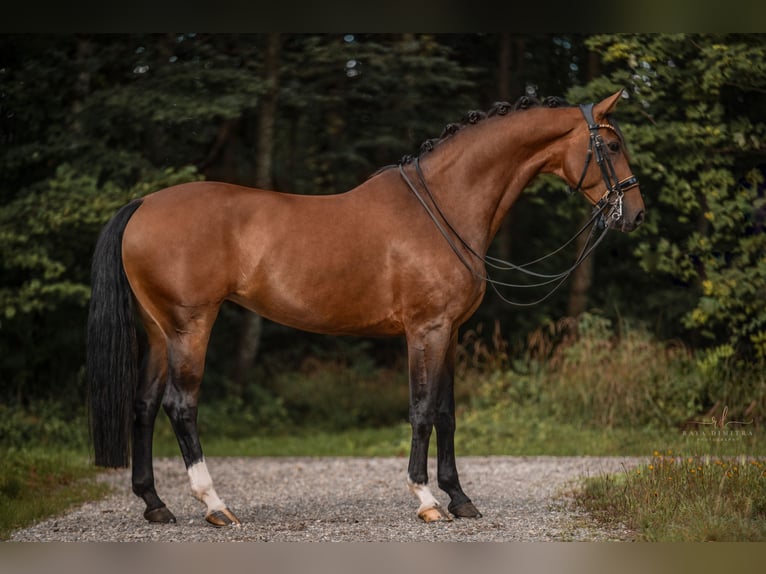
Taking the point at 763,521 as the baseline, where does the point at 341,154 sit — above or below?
above

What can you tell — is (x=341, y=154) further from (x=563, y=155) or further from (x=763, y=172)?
(x=563, y=155)

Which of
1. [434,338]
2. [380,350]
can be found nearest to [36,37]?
[380,350]

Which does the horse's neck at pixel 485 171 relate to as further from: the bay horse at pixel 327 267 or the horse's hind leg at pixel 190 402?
the horse's hind leg at pixel 190 402

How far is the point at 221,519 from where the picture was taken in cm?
565

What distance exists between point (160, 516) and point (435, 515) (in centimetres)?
179

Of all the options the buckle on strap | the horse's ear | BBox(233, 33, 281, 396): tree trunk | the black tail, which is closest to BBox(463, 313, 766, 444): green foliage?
BBox(233, 33, 281, 396): tree trunk

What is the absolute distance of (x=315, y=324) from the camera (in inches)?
232

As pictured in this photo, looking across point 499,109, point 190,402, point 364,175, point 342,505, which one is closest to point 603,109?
point 499,109

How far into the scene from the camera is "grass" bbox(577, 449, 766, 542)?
5.26 metres

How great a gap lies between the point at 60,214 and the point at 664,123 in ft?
21.2

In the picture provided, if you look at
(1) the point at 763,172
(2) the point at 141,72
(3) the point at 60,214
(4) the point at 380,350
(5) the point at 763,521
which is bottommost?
(4) the point at 380,350

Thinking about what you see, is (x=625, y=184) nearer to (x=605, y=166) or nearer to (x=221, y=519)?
(x=605, y=166)

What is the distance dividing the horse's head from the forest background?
346 centimetres

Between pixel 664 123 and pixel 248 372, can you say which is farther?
pixel 248 372
